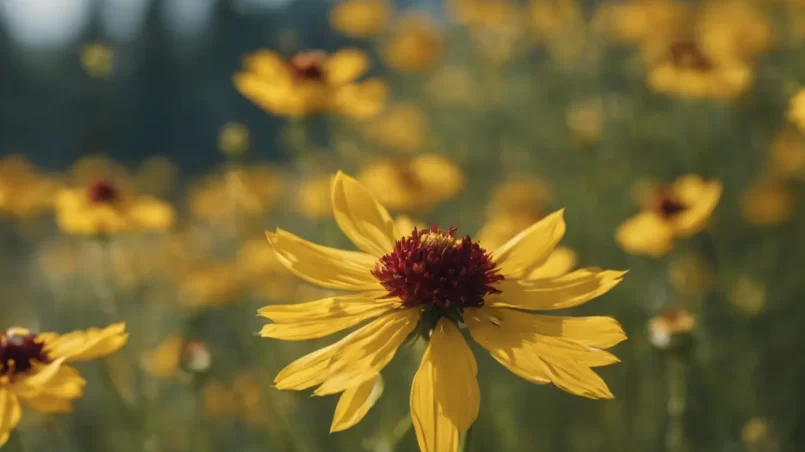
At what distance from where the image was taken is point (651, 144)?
3111 mm

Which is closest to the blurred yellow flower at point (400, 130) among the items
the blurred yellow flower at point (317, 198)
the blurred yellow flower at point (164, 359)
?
the blurred yellow flower at point (317, 198)

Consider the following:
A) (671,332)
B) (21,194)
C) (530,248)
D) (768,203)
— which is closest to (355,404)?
(530,248)

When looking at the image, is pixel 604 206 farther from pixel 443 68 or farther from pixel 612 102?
pixel 443 68

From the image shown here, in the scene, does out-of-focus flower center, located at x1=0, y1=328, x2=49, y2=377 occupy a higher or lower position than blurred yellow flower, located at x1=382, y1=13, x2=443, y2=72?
lower

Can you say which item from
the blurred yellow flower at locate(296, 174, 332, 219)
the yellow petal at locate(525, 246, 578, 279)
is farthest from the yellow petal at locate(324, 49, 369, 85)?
the yellow petal at locate(525, 246, 578, 279)

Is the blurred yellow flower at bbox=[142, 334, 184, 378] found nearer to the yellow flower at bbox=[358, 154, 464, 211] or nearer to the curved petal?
the yellow flower at bbox=[358, 154, 464, 211]

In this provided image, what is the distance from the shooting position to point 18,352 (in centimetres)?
95

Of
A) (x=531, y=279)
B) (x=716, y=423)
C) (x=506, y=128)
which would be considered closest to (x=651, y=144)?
(x=506, y=128)

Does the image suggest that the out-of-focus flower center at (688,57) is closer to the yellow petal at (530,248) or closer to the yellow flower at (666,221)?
the yellow flower at (666,221)

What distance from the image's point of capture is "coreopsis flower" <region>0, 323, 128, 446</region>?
2.86 feet

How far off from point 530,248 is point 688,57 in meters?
1.55

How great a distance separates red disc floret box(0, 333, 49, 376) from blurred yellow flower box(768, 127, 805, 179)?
2.40 m

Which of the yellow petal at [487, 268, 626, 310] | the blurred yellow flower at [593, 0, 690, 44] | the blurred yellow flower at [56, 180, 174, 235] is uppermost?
the blurred yellow flower at [593, 0, 690, 44]

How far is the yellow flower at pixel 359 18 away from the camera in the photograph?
3823 mm
